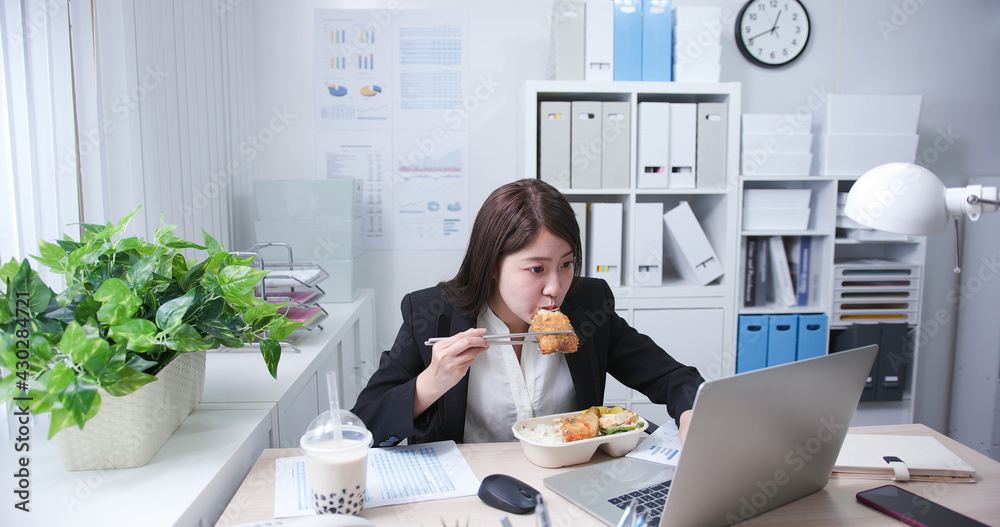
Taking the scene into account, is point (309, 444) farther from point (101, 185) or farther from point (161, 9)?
point (161, 9)

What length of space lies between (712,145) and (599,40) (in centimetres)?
67

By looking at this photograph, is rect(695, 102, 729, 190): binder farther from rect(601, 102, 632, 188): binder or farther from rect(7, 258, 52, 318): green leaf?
rect(7, 258, 52, 318): green leaf

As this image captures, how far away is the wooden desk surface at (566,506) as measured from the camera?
3.13 ft

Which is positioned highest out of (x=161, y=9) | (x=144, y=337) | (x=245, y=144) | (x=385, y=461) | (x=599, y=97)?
(x=161, y=9)

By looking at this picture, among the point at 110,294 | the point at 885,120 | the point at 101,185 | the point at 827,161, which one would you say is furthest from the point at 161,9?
the point at 885,120

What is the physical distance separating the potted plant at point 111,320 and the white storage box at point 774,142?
2.17 meters

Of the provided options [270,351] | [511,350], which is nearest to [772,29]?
[511,350]

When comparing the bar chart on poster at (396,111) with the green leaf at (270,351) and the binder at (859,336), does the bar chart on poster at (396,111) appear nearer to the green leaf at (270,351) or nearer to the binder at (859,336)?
the green leaf at (270,351)

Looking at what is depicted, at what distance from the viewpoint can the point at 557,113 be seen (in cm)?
252

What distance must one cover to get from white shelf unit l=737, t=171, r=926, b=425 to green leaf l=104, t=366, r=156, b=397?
7.66 ft

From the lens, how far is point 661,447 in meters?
1.22

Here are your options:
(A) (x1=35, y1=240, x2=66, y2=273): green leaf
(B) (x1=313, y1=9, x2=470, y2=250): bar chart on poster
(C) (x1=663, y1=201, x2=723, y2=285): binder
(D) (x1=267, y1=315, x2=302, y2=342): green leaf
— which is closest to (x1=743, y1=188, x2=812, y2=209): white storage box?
(C) (x1=663, y1=201, x2=723, y2=285): binder

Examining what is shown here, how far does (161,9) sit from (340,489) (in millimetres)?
1837

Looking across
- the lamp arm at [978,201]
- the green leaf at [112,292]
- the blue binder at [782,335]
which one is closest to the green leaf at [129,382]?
the green leaf at [112,292]
